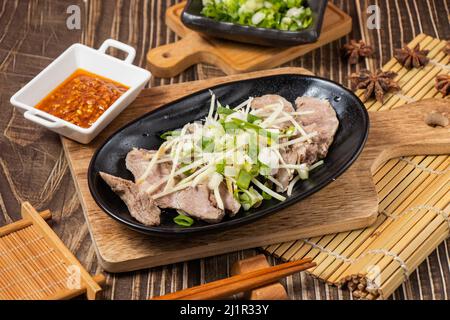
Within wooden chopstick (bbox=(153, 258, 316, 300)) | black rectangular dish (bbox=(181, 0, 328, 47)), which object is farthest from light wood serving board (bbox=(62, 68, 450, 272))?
black rectangular dish (bbox=(181, 0, 328, 47))

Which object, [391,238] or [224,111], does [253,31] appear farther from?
[391,238]

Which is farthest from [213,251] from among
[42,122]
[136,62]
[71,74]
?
[136,62]

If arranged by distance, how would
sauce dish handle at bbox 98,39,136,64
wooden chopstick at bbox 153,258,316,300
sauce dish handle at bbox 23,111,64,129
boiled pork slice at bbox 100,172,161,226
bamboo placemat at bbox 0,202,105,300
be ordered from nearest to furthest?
wooden chopstick at bbox 153,258,316,300 < bamboo placemat at bbox 0,202,105,300 < boiled pork slice at bbox 100,172,161,226 < sauce dish handle at bbox 23,111,64,129 < sauce dish handle at bbox 98,39,136,64

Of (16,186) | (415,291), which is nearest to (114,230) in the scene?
(16,186)

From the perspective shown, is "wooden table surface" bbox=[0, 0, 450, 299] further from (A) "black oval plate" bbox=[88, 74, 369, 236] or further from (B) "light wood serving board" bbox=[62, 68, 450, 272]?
(A) "black oval plate" bbox=[88, 74, 369, 236]

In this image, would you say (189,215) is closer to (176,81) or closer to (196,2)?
(176,81)

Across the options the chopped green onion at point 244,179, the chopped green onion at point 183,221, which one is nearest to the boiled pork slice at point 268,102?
the chopped green onion at point 244,179

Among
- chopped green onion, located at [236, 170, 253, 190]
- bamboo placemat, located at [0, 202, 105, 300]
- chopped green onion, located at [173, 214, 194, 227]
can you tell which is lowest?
bamboo placemat, located at [0, 202, 105, 300]
